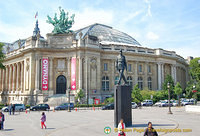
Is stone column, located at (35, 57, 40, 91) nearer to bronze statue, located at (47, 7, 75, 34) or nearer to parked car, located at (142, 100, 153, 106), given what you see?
bronze statue, located at (47, 7, 75, 34)

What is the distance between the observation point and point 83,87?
5384 centimetres

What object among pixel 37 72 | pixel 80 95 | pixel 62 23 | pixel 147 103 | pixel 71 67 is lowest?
pixel 147 103

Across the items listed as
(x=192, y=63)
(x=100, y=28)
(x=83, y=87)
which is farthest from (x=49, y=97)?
(x=192, y=63)

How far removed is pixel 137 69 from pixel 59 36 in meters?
25.5

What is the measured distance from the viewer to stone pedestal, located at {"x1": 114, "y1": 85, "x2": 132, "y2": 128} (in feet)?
56.7

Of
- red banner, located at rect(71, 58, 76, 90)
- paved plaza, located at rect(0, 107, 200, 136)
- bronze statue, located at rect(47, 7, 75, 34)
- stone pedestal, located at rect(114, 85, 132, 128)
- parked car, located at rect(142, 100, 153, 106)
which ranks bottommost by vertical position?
parked car, located at rect(142, 100, 153, 106)

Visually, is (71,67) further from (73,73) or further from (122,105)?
(122,105)

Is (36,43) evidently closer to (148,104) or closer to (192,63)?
(148,104)

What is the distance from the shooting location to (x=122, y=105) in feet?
57.0

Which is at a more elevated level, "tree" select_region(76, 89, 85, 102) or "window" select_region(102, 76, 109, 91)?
"window" select_region(102, 76, 109, 91)

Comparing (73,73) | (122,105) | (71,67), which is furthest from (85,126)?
(71,67)

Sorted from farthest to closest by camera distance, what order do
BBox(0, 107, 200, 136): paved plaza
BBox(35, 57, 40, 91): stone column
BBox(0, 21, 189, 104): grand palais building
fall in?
BBox(0, 21, 189, 104): grand palais building → BBox(35, 57, 40, 91): stone column → BBox(0, 107, 200, 136): paved plaza

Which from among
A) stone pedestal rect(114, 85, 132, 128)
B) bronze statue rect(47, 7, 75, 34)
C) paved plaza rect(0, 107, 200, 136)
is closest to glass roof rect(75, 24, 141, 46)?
bronze statue rect(47, 7, 75, 34)

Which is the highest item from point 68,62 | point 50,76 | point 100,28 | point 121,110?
point 100,28
